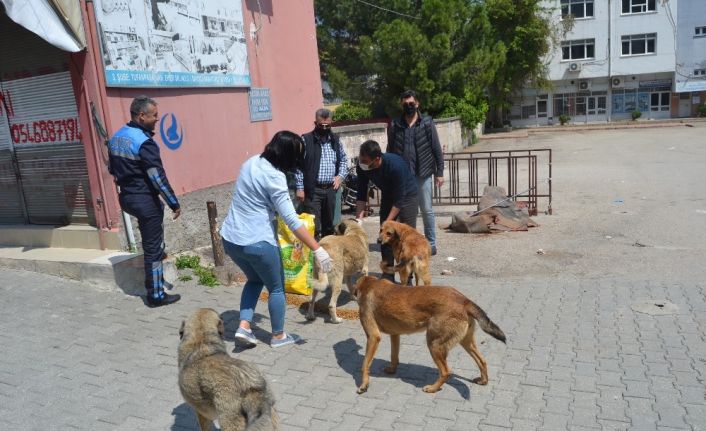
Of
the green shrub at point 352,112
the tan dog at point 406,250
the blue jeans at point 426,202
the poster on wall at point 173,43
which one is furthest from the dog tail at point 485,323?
the green shrub at point 352,112

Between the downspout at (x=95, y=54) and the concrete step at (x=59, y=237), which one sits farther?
the concrete step at (x=59, y=237)

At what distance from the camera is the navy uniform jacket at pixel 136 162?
17.5 ft

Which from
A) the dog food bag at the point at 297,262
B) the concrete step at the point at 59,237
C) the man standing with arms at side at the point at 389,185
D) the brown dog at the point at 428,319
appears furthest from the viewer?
the concrete step at the point at 59,237

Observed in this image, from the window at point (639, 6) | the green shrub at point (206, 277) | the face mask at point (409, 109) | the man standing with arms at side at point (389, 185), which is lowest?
the green shrub at point (206, 277)

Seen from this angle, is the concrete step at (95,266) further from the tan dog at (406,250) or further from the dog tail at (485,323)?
the dog tail at (485,323)

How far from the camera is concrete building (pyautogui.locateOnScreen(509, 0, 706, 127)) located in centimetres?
3897

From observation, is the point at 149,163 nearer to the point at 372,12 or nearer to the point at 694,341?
the point at 694,341

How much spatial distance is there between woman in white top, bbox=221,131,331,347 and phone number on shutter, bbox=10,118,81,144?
3240 mm

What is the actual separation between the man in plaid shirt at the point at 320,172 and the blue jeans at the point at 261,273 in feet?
7.88

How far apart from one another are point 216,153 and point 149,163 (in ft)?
8.76

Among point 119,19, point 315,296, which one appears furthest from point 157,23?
point 315,296

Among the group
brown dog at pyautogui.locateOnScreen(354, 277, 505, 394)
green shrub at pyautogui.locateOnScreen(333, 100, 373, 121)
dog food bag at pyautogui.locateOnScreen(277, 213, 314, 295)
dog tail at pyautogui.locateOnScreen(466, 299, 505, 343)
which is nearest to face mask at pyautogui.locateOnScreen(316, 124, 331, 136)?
dog food bag at pyautogui.locateOnScreen(277, 213, 314, 295)

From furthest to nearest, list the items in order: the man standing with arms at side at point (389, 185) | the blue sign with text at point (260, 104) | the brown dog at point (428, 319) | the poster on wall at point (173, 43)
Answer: the blue sign with text at point (260, 104) < the poster on wall at point (173, 43) < the man standing with arms at side at point (389, 185) < the brown dog at point (428, 319)

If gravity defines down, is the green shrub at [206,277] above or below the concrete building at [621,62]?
below
